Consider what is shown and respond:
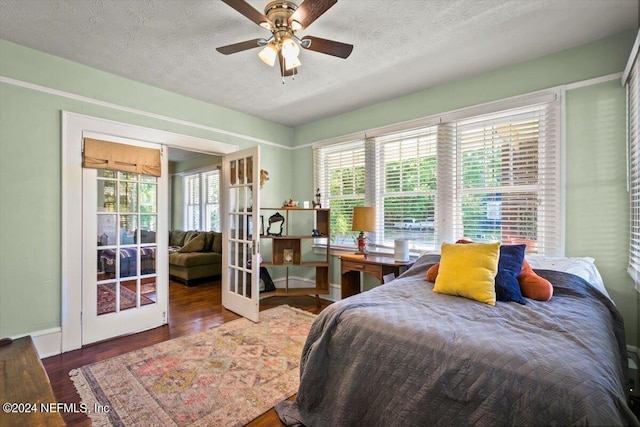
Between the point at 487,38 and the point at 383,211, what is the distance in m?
2.09

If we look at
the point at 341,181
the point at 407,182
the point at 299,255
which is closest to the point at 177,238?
the point at 299,255

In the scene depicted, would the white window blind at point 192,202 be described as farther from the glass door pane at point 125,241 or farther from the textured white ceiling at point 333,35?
the textured white ceiling at point 333,35

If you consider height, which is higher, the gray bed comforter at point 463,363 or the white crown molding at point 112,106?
the white crown molding at point 112,106

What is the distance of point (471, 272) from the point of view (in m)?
1.93

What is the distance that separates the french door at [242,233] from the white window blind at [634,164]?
10.5ft

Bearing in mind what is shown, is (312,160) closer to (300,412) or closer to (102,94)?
(102,94)

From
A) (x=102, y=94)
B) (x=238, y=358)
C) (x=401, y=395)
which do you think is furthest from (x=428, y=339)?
(x=102, y=94)

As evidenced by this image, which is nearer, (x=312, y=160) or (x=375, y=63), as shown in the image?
(x=375, y=63)

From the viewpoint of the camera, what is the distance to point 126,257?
3055mm

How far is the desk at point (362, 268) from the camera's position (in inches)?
124

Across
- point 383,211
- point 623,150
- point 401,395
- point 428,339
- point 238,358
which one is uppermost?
point 623,150

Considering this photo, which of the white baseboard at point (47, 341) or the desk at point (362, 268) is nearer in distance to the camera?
the white baseboard at point (47, 341)

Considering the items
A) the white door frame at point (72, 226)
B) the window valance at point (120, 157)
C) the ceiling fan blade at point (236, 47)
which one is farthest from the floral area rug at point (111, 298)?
the ceiling fan blade at point (236, 47)

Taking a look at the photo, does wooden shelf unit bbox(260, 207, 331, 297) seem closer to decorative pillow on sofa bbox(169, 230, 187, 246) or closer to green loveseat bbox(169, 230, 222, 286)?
green loveseat bbox(169, 230, 222, 286)
